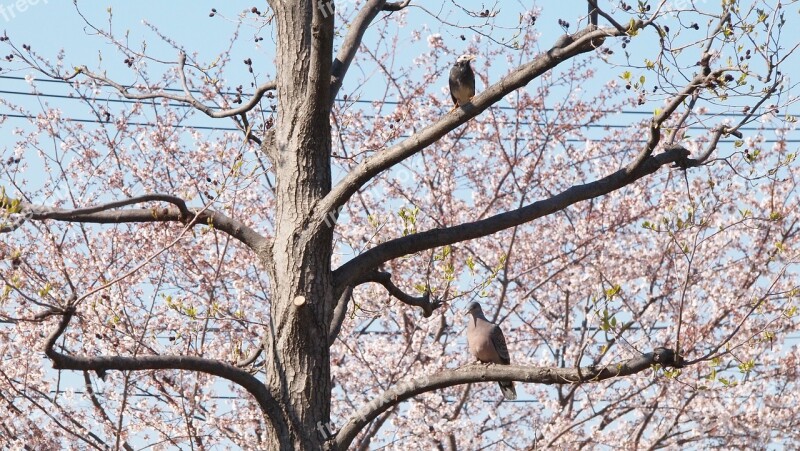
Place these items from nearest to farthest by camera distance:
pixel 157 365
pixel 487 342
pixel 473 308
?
pixel 157 365
pixel 487 342
pixel 473 308

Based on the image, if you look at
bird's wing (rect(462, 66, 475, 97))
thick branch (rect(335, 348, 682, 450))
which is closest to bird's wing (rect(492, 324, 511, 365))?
bird's wing (rect(462, 66, 475, 97))

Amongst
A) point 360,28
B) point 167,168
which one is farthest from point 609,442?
point 360,28

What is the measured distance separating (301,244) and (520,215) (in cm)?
111

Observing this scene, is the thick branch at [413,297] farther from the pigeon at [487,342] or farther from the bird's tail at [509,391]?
the pigeon at [487,342]

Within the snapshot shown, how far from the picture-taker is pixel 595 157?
10.8m

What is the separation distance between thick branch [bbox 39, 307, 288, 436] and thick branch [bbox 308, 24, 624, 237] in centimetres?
84

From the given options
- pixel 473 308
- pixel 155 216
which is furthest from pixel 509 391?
pixel 155 216

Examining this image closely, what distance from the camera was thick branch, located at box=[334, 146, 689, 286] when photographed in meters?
4.68

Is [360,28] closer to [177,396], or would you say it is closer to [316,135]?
[316,135]

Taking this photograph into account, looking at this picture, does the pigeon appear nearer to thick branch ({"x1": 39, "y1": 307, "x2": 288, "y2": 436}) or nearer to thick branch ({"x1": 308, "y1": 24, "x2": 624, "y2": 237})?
thick branch ({"x1": 308, "y1": 24, "x2": 624, "y2": 237})

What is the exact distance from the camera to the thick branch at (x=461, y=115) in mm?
4496

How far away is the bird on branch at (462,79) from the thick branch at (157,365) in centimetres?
348

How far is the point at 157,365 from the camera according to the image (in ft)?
13.6

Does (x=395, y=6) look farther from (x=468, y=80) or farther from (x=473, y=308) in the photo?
(x=473, y=308)
